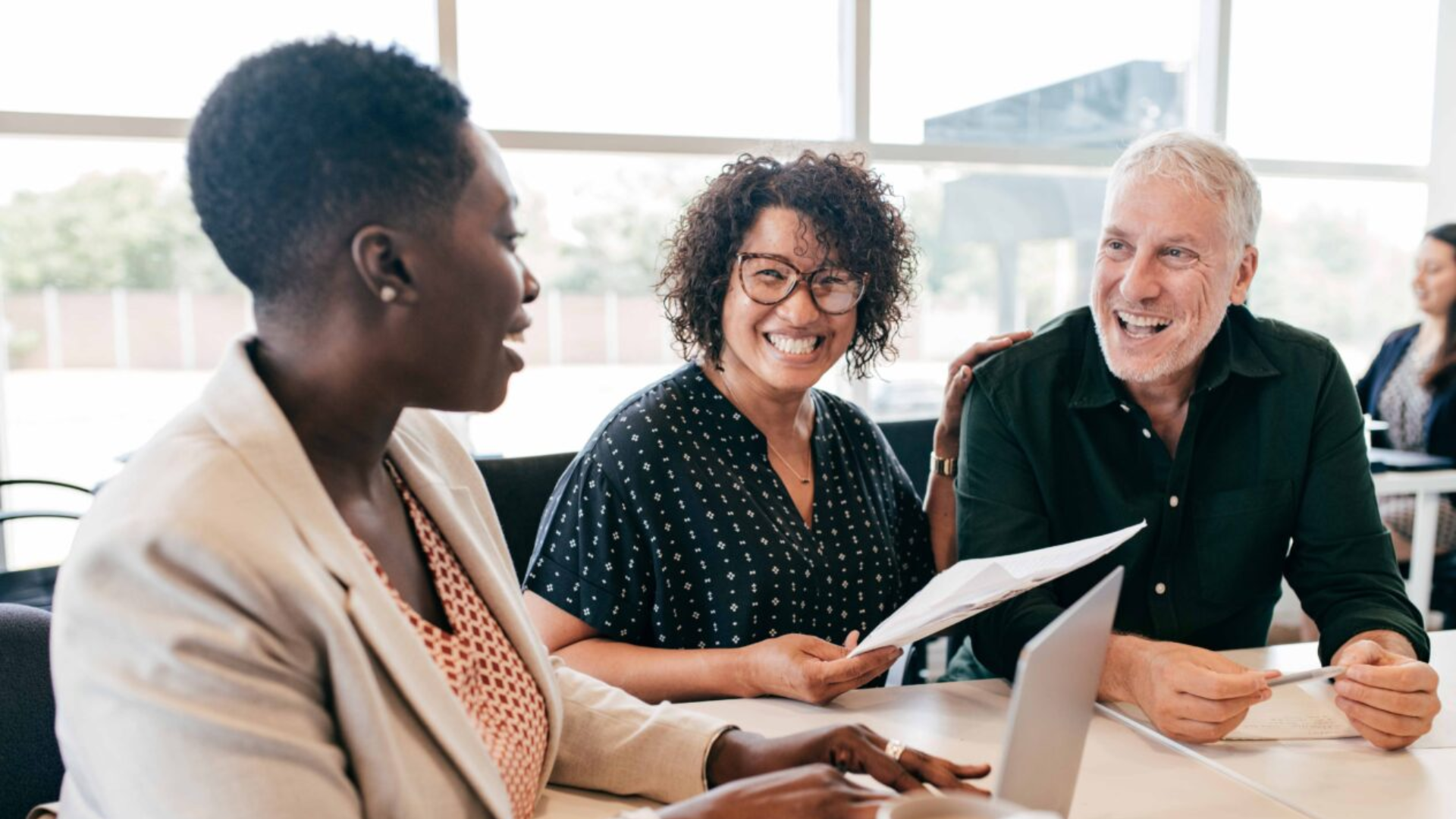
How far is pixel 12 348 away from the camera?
297cm

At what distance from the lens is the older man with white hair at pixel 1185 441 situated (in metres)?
1.68

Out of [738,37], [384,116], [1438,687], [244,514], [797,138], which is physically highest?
[738,37]

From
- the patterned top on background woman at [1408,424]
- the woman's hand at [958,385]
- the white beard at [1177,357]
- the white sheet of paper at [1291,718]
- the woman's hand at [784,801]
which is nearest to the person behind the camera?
the woman's hand at [784,801]

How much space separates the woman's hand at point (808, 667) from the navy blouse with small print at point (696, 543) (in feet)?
0.54

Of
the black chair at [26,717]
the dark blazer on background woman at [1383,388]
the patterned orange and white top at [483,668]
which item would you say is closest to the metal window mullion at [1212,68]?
the dark blazer on background woman at [1383,388]

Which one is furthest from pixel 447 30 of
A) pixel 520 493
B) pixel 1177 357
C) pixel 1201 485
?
pixel 1201 485

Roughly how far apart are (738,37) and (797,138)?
39 centimetres

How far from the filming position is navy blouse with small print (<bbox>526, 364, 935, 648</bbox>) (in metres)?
1.60

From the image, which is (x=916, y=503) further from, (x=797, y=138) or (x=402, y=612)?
(x=797, y=138)

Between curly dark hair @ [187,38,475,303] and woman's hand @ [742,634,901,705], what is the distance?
0.77 metres

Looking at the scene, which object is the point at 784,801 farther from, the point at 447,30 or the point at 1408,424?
the point at 1408,424

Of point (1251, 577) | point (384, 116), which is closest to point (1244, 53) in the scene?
point (1251, 577)

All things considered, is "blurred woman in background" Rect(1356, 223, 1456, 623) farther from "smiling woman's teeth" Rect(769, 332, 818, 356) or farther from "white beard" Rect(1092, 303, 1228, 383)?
"smiling woman's teeth" Rect(769, 332, 818, 356)

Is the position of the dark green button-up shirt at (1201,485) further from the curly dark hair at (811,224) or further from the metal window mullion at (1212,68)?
the metal window mullion at (1212,68)
